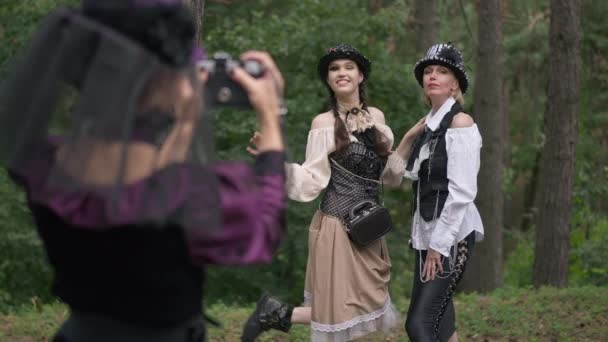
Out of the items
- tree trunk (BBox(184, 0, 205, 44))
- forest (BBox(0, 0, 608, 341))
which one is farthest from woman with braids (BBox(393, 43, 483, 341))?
forest (BBox(0, 0, 608, 341))

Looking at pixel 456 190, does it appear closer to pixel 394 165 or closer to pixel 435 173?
pixel 435 173

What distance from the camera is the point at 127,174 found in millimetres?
2820

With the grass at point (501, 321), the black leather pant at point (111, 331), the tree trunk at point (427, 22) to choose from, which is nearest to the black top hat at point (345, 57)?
the grass at point (501, 321)

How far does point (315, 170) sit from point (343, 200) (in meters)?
0.29

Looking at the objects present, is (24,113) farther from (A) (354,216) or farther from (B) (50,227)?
(A) (354,216)

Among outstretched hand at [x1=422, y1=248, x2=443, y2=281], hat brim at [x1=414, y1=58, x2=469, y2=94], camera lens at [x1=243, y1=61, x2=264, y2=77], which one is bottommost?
outstretched hand at [x1=422, y1=248, x2=443, y2=281]

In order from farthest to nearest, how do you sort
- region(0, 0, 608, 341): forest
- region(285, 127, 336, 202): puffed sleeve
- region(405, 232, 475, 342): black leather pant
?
region(0, 0, 608, 341): forest
region(285, 127, 336, 202): puffed sleeve
region(405, 232, 475, 342): black leather pant

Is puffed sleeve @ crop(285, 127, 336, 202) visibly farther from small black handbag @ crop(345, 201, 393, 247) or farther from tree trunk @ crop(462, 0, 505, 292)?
tree trunk @ crop(462, 0, 505, 292)

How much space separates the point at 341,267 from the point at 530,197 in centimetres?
2063

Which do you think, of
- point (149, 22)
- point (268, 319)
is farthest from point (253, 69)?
point (268, 319)

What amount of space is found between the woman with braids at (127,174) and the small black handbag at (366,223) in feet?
11.6

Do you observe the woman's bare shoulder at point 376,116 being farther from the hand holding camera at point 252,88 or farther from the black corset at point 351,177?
the hand holding camera at point 252,88

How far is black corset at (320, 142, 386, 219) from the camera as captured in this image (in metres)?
6.77

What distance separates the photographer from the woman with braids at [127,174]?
276 centimetres
